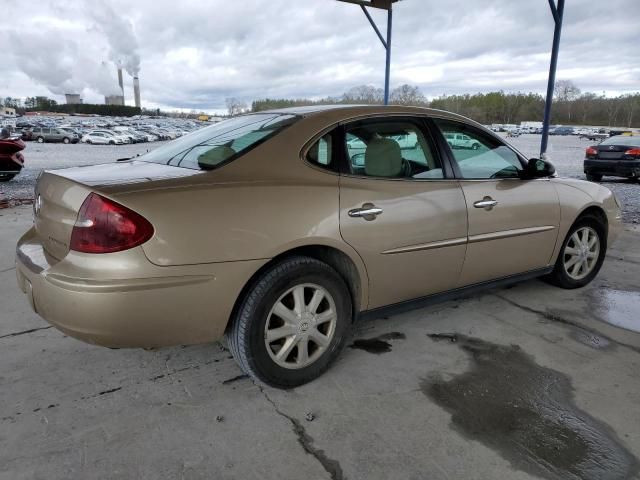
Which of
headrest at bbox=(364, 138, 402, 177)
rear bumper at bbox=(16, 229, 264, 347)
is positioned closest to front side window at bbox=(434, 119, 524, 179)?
headrest at bbox=(364, 138, 402, 177)

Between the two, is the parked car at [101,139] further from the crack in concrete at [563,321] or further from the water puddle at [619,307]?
the water puddle at [619,307]

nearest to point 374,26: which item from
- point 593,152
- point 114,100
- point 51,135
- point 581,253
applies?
point 593,152

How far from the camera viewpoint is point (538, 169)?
359cm

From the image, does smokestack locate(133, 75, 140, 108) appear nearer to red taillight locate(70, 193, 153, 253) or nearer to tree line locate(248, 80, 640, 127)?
tree line locate(248, 80, 640, 127)

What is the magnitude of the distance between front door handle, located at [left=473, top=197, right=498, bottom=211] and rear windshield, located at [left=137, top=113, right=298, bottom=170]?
4.46 ft

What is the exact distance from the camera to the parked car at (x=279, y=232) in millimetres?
2156

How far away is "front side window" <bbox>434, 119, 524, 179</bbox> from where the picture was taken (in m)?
3.29

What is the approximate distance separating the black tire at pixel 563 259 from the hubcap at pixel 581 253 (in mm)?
27

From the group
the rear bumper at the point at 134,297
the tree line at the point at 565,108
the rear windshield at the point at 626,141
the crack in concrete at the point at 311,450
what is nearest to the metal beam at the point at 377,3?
the rear windshield at the point at 626,141

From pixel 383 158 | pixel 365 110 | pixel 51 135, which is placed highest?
pixel 365 110

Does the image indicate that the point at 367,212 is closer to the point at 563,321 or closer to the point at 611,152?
the point at 563,321

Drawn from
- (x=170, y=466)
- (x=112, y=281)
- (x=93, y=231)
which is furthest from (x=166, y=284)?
(x=170, y=466)

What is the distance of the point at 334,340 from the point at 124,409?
1158 mm

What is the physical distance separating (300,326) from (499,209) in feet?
5.57
